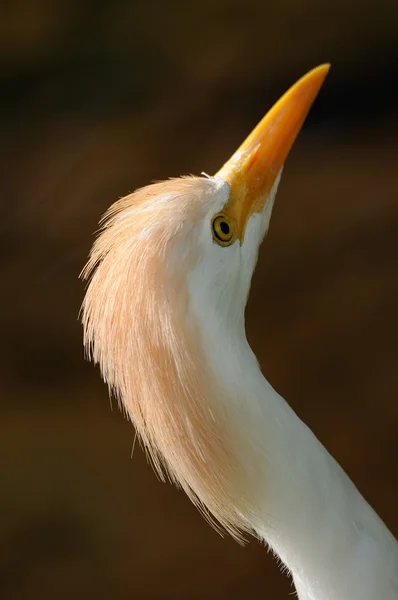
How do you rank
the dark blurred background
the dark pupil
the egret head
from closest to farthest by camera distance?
the egret head
the dark pupil
the dark blurred background

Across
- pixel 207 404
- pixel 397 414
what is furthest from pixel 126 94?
pixel 207 404

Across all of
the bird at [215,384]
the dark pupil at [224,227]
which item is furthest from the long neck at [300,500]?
the dark pupil at [224,227]

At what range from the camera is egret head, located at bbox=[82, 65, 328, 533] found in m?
0.71

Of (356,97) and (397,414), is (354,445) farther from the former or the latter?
(356,97)

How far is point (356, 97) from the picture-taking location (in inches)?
72.9

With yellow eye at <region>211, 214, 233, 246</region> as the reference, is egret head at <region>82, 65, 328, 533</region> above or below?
below

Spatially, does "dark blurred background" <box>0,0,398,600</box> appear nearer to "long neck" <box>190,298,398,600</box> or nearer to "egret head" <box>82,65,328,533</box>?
"long neck" <box>190,298,398,600</box>

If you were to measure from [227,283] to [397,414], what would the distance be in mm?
1097

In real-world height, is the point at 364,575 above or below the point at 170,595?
above

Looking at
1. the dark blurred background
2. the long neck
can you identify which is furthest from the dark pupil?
the dark blurred background

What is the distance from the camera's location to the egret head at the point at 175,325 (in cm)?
71

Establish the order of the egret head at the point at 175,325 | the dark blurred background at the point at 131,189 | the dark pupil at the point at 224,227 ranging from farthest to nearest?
the dark blurred background at the point at 131,189 < the dark pupil at the point at 224,227 < the egret head at the point at 175,325

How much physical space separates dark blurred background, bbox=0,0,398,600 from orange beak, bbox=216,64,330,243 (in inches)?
36.0

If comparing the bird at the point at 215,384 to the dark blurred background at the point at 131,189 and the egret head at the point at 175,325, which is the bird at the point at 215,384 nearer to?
the egret head at the point at 175,325
